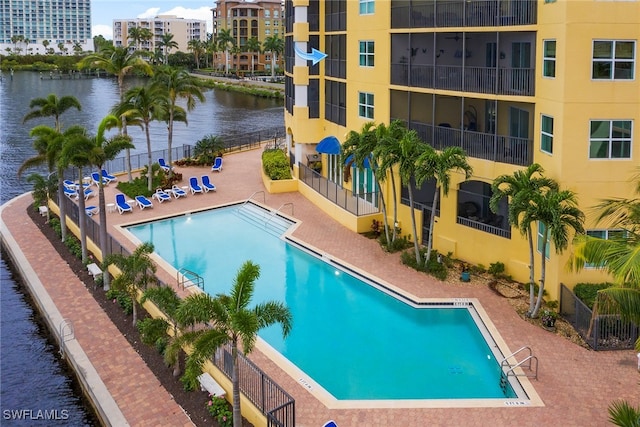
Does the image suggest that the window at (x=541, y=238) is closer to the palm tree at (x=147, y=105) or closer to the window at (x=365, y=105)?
the window at (x=365, y=105)

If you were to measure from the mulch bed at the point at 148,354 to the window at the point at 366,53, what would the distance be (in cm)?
1493

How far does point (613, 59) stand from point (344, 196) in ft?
45.6

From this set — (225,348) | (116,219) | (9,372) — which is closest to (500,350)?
(225,348)

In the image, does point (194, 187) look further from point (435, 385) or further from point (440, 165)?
point (435, 385)

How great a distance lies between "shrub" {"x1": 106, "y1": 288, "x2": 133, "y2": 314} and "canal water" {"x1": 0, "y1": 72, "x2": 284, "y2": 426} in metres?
2.40

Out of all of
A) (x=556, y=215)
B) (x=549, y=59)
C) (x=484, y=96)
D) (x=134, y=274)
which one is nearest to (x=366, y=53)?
(x=484, y=96)

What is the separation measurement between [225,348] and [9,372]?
759 cm

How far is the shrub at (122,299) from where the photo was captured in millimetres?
22531

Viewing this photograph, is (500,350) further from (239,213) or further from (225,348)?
(239,213)


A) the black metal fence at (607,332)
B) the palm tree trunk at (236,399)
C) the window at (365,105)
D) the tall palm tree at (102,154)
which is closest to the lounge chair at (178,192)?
the tall palm tree at (102,154)

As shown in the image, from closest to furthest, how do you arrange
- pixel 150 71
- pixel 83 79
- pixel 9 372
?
pixel 9 372
pixel 150 71
pixel 83 79

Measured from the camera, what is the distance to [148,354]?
1972 cm

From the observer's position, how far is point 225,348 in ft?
58.2

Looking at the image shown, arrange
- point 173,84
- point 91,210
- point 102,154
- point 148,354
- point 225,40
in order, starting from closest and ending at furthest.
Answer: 1. point 148,354
2. point 102,154
3. point 91,210
4. point 173,84
5. point 225,40
